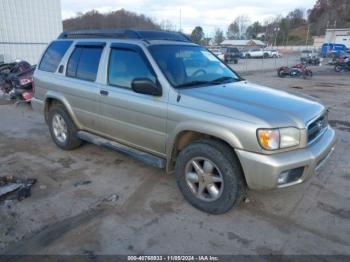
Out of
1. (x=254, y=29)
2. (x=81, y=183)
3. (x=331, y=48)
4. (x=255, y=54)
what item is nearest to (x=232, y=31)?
(x=254, y=29)

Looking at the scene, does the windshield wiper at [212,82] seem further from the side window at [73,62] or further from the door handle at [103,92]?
the side window at [73,62]

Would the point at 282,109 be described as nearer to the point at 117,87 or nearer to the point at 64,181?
the point at 117,87

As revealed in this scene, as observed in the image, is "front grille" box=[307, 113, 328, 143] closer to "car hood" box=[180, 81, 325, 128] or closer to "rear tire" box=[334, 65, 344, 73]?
"car hood" box=[180, 81, 325, 128]

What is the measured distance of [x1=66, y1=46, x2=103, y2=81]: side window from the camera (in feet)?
14.5

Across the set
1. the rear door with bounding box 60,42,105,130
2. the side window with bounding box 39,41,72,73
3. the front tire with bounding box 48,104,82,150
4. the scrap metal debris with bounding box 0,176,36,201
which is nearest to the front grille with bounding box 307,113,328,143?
the rear door with bounding box 60,42,105,130

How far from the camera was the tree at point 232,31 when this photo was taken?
11857 cm

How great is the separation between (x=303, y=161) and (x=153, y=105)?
1736 millimetres

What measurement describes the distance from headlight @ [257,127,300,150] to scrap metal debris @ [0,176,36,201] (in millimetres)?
2885

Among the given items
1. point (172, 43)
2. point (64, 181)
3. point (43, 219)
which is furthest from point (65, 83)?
A: point (43, 219)

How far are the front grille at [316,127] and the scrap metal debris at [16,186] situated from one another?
132 inches

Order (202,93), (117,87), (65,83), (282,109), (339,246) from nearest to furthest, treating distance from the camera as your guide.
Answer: (339,246)
(282,109)
(202,93)
(117,87)
(65,83)

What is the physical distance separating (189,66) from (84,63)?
1669 millimetres

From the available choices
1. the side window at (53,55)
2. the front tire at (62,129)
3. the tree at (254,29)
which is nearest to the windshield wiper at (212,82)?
the front tire at (62,129)

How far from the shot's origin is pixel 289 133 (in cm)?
297
